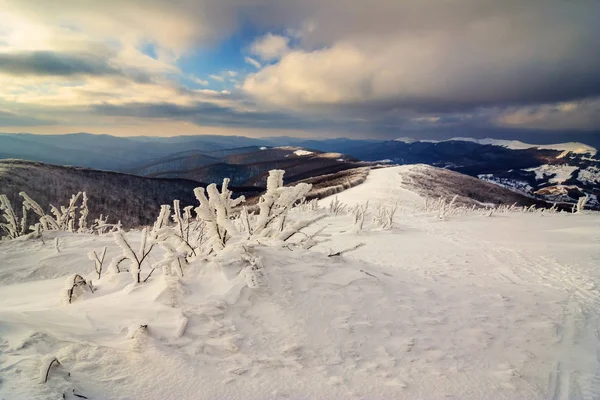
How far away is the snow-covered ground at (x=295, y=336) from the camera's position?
2.40 metres

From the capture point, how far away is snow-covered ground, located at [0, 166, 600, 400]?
2402mm

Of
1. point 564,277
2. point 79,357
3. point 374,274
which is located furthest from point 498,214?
point 79,357

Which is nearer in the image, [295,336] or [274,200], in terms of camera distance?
[295,336]

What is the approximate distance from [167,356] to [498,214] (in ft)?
68.0

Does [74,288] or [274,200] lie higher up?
[274,200]

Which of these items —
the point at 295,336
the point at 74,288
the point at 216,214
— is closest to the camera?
the point at 295,336

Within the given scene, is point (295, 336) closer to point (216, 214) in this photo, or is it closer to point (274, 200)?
point (274, 200)

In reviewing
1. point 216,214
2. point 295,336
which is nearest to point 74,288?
point 216,214

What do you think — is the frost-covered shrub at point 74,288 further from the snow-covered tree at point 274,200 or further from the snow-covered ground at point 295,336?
the snow-covered tree at point 274,200

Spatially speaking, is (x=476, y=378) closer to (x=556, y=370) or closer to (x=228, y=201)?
(x=556, y=370)

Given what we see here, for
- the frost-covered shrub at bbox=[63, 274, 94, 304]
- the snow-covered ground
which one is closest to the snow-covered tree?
the snow-covered ground

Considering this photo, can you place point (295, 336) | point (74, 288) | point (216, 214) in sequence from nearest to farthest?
point (295, 336) < point (74, 288) < point (216, 214)

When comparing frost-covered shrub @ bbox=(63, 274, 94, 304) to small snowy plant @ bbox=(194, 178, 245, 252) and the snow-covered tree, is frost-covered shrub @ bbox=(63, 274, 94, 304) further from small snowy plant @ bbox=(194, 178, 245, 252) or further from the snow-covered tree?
the snow-covered tree

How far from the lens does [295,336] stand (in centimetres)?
321
